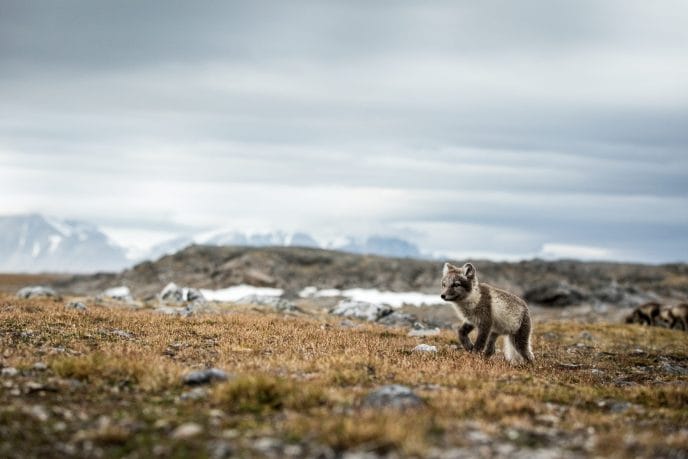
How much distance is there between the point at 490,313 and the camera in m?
16.7

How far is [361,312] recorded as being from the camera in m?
34.1

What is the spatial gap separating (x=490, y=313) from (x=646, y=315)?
31.4 meters

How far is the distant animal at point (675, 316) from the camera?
39.7 meters

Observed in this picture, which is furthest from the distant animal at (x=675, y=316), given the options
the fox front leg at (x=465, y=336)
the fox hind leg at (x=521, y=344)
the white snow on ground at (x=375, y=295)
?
the fox front leg at (x=465, y=336)

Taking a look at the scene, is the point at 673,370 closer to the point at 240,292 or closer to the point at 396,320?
the point at 396,320

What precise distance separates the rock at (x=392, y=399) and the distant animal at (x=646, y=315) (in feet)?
123

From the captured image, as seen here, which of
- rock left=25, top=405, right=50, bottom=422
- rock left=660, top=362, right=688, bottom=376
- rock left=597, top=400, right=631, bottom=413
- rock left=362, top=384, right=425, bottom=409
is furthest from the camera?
rock left=660, top=362, right=688, bottom=376

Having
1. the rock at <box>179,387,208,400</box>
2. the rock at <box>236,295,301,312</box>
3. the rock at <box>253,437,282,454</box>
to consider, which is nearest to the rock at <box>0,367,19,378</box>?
the rock at <box>179,387,208,400</box>

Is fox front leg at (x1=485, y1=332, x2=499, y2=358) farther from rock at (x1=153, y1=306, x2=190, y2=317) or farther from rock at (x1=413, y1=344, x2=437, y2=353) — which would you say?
rock at (x1=153, y1=306, x2=190, y2=317)

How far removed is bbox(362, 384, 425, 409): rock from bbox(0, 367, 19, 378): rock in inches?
240

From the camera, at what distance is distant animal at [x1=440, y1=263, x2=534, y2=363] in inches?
654

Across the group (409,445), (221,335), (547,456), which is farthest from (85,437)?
(221,335)

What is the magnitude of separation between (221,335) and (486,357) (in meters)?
7.47

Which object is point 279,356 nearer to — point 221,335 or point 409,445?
point 221,335
